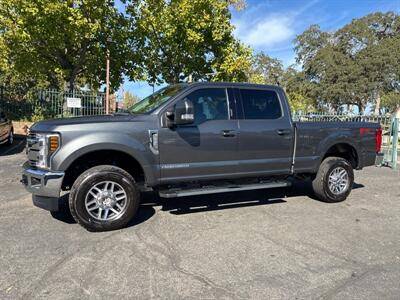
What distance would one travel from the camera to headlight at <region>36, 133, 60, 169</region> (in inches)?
207

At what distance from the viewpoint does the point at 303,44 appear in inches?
2207

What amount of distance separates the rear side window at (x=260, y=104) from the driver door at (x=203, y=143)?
0.31 m

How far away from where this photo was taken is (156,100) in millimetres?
6367

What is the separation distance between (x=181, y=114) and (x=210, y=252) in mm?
1955

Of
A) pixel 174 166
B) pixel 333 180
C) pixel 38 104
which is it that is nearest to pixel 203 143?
pixel 174 166

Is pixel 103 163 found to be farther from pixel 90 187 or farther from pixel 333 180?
pixel 333 180

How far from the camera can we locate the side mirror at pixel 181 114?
560 cm

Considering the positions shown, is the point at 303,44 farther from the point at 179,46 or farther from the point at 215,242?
the point at 215,242

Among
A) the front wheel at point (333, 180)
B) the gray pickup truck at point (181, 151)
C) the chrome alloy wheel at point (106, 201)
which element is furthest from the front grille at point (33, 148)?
the front wheel at point (333, 180)

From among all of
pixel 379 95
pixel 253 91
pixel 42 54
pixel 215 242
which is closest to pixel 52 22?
pixel 42 54

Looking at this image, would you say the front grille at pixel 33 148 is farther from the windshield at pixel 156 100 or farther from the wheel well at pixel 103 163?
the windshield at pixel 156 100

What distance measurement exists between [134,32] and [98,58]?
2.49 metres

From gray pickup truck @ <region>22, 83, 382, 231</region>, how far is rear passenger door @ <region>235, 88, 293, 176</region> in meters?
0.02

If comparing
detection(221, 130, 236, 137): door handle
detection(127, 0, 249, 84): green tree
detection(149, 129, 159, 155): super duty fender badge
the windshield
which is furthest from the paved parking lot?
detection(127, 0, 249, 84): green tree
